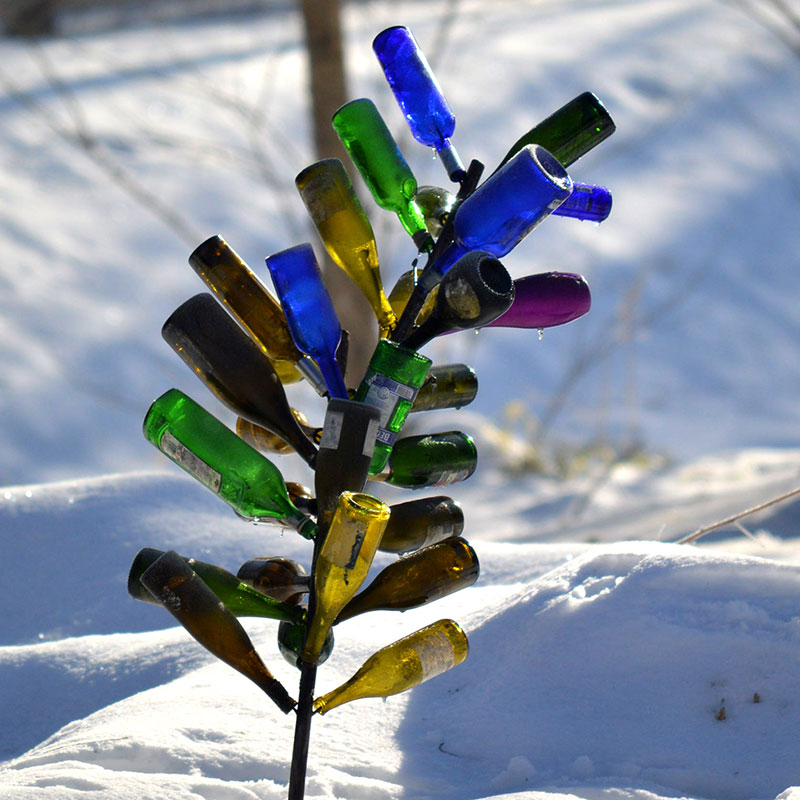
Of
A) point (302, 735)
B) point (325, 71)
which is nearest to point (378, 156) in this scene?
point (302, 735)

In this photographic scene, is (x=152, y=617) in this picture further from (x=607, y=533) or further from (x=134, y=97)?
(x=134, y=97)

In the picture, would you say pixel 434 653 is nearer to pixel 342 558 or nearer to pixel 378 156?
pixel 342 558

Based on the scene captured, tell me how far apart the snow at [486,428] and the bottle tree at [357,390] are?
16 cm

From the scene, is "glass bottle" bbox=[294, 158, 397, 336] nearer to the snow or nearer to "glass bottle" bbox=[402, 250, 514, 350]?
"glass bottle" bbox=[402, 250, 514, 350]

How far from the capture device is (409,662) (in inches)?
31.6

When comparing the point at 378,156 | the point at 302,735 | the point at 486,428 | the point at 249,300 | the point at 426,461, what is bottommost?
the point at 302,735

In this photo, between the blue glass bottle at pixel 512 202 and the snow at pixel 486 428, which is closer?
the blue glass bottle at pixel 512 202

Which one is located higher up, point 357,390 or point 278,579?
point 357,390

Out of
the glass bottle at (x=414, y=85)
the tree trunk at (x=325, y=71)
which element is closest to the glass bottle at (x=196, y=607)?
Result: the glass bottle at (x=414, y=85)

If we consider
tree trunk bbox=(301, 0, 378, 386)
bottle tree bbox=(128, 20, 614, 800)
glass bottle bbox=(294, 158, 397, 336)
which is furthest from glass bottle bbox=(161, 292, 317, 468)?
tree trunk bbox=(301, 0, 378, 386)

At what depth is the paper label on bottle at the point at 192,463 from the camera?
80 centimetres

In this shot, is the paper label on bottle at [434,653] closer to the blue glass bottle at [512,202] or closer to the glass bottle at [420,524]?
the glass bottle at [420,524]

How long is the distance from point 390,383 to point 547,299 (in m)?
0.18

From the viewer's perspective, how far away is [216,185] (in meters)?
5.91
